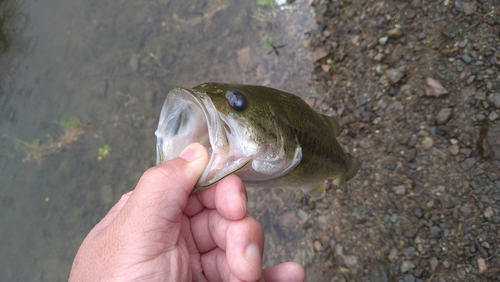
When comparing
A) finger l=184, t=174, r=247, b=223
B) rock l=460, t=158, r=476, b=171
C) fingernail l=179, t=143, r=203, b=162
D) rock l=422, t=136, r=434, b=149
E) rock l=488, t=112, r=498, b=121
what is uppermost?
fingernail l=179, t=143, r=203, b=162

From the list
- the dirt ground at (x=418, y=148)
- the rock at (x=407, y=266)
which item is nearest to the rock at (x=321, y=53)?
the dirt ground at (x=418, y=148)

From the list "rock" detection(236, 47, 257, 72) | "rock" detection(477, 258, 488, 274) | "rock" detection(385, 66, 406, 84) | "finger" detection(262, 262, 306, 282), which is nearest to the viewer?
"finger" detection(262, 262, 306, 282)

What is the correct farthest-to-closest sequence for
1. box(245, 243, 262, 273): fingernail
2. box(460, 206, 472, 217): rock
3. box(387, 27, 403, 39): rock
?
box(387, 27, 403, 39): rock < box(460, 206, 472, 217): rock < box(245, 243, 262, 273): fingernail

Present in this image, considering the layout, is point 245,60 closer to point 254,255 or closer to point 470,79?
point 470,79

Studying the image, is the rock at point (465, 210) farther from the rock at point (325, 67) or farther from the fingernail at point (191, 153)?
the fingernail at point (191, 153)

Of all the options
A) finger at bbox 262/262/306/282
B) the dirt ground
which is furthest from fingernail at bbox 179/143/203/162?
the dirt ground

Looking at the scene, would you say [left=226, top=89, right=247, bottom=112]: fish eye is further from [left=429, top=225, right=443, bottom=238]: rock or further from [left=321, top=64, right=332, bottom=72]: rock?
[left=321, top=64, right=332, bottom=72]: rock

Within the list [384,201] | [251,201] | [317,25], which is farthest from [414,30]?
[251,201]
